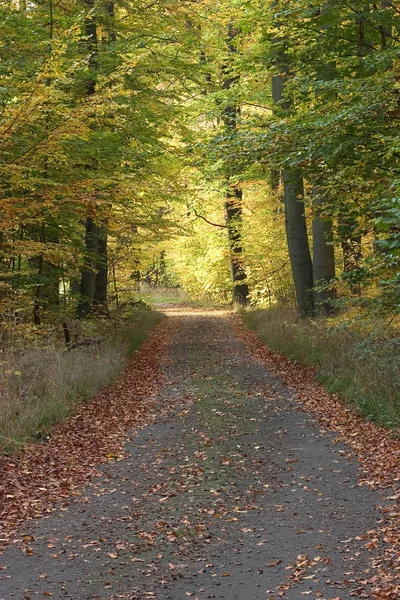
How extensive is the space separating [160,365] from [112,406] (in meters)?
4.73

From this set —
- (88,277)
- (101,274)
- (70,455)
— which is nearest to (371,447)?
(70,455)

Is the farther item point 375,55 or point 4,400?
point 375,55

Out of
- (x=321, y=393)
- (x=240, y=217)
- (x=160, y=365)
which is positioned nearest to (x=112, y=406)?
(x=321, y=393)

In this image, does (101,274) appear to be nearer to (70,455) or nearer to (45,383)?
(45,383)

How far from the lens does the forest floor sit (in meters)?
5.04

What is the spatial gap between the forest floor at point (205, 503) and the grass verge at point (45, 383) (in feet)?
0.98

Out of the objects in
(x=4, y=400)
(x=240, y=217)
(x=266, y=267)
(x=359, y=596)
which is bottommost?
(x=359, y=596)

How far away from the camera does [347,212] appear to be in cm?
1095

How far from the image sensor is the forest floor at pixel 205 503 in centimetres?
504

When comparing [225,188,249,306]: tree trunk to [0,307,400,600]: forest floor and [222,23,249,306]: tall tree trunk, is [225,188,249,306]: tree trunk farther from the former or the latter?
[0,307,400,600]: forest floor

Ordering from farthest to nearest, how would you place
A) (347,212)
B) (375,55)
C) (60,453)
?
(347,212) < (375,55) < (60,453)

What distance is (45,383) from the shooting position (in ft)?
35.0

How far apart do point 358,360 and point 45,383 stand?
525cm

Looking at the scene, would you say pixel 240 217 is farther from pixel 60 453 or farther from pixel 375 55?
pixel 60 453
